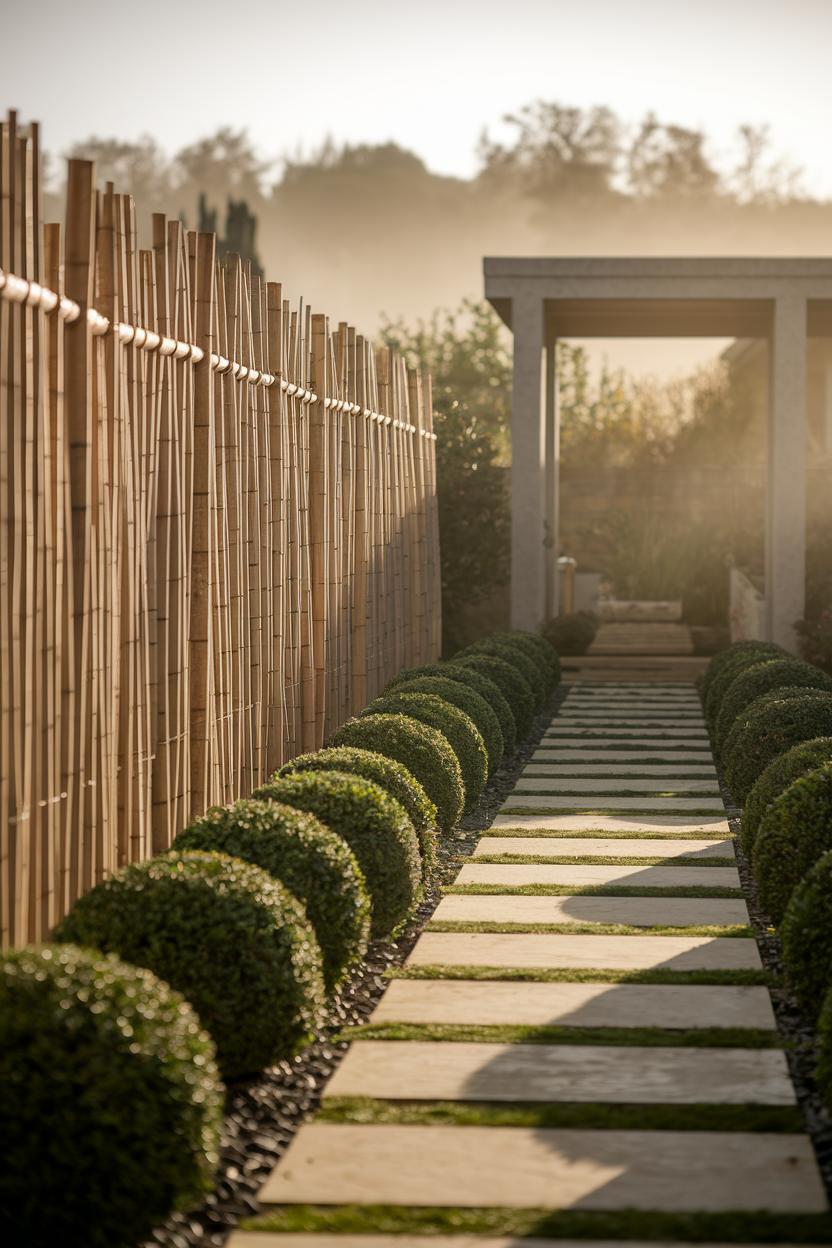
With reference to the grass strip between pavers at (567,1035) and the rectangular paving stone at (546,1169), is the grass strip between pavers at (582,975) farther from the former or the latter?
the rectangular paving stone at (546,1169)

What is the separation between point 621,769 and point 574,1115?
5999 millimetres

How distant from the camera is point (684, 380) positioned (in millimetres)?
31250

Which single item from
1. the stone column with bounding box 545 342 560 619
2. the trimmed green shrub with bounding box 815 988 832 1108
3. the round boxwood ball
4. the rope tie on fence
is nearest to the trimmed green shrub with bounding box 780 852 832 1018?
the trimmed green shrub with bounding box 815 988 832 1108

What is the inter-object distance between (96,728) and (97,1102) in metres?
1.68

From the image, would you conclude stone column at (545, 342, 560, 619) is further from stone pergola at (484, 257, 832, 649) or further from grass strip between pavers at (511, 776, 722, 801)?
grass strip between pavers at (511, 776, 722, 801)

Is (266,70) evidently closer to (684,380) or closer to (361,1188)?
(684,380)

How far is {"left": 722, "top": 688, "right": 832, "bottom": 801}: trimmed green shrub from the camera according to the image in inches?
295

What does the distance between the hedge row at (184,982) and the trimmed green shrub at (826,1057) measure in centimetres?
127

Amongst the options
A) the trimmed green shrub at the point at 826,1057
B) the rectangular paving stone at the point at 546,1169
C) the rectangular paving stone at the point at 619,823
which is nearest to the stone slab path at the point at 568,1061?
the rectangular paving stone at the point at 546,1169

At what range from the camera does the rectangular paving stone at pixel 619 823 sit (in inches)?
307

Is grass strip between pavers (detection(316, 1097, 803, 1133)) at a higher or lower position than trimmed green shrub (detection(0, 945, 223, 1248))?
lower

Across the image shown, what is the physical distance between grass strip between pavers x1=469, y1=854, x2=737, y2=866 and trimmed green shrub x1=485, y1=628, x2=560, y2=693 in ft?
16.9

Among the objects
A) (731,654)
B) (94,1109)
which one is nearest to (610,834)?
(731,654)

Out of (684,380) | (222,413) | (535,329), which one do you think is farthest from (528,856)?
(684,380)
